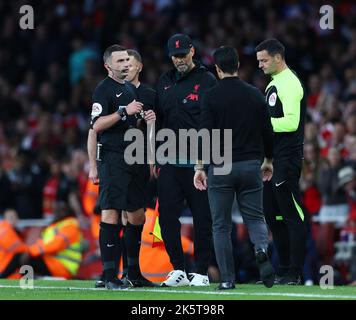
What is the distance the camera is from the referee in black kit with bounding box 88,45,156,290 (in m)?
10.4

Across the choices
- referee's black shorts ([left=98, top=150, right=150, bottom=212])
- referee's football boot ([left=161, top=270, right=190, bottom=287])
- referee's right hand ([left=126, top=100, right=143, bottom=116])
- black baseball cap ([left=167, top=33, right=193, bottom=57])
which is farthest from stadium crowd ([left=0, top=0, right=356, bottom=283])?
referee's right hand ([left=126, top=100, right=143, bottom=116])

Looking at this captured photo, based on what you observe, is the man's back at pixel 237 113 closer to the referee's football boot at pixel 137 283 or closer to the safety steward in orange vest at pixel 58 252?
Result: the referee's football boot at pixel 137 283

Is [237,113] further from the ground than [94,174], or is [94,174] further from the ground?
[237,113]

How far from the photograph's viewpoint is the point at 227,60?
10047 mm

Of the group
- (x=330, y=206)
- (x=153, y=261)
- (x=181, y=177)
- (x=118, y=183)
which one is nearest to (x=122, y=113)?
(x=118, y=183)

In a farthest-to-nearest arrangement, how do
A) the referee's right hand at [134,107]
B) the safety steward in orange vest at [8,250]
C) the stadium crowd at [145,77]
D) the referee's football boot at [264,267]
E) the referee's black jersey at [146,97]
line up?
1. the stadium crowd at [145,77]
2. the safety steward in orange vest at [8,250]
3. the referee's black jersey at [146,97]
4. the referee's right hand at [134,107]
5. the referee's football boot at [264,267]

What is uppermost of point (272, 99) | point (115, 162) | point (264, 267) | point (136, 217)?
point (272, 99)

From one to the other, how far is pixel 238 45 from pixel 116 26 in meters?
3.49

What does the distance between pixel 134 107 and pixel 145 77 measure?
10361mm

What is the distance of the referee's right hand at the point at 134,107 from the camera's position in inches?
406

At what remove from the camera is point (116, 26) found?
74.7ft

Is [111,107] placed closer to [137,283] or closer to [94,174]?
[94,174]

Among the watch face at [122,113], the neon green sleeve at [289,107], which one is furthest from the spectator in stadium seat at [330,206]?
the watch face at [122,113]

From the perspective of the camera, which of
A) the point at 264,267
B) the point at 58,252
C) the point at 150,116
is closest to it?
the point at 264,267
